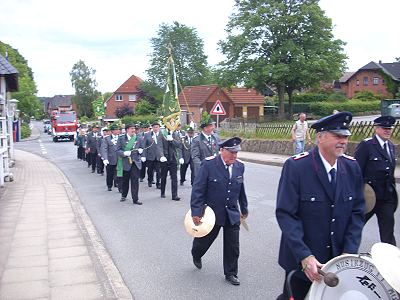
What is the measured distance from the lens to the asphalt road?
573 cm

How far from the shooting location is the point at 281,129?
2562 centimetres

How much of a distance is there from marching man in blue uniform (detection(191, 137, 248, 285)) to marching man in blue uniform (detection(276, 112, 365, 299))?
223 cm

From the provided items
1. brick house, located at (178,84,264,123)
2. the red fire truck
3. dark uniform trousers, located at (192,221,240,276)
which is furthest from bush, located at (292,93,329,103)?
dark uniform trousers, located at (192,221,240,276)

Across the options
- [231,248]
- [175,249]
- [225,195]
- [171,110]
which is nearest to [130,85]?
[171,110]

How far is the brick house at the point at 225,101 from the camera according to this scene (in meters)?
59.4

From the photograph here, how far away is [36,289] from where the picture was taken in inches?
220

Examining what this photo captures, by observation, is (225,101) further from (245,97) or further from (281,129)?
(281,129)

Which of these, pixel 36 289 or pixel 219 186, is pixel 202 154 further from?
pixel 36 289

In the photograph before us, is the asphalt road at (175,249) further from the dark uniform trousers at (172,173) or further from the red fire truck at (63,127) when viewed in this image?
the red fire truck at (63,127)

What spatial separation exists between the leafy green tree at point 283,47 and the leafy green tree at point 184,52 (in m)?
30.6

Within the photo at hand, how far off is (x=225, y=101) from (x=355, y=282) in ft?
190

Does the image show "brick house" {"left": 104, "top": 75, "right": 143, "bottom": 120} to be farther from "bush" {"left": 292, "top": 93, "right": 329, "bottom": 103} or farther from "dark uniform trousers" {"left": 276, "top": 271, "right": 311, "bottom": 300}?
"dark uniform trousers" {"left": 276, "top": 271, "right": 311, "bottom": 300}

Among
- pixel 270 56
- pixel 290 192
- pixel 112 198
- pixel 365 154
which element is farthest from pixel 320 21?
Answer: pixel 290 192

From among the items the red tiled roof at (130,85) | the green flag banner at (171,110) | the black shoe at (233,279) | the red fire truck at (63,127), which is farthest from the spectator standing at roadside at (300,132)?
the red tiled roof at (130,85)
